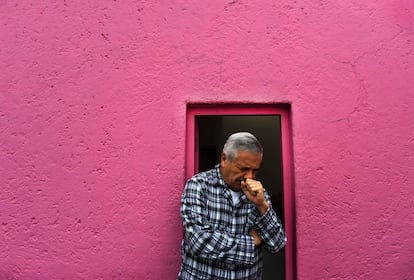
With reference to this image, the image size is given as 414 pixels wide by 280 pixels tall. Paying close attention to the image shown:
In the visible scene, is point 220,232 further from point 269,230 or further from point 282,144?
point 282,144

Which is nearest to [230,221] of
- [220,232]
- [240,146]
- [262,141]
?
[220,232]

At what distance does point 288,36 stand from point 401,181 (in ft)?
3.88

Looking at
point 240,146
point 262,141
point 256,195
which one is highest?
point 262,141

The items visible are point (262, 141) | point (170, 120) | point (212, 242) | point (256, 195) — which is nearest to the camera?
point (212, 242)

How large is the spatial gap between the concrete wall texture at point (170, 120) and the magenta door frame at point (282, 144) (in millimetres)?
73

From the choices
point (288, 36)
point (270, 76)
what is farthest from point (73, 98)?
point (288, 36)

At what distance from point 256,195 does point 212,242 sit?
338mm

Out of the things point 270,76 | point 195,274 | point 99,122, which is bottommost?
point 195,274

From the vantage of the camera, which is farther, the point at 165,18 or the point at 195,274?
the point at 165,18

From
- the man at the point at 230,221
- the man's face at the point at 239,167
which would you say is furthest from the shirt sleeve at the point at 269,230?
the man's face at the point at 239,167

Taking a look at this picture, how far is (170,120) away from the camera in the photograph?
2.72m

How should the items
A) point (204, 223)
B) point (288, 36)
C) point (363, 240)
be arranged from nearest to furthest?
point (204, 223) < point (363, 240) < point (288, 36)

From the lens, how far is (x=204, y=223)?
2225mm

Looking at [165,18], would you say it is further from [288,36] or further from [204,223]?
[204,223]
